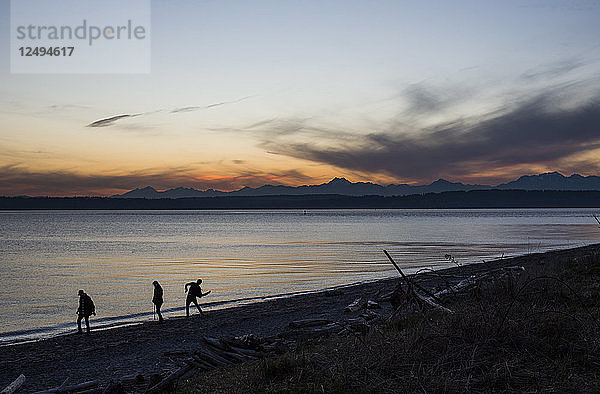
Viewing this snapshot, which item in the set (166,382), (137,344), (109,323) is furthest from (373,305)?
(166,382)

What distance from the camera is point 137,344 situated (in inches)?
665

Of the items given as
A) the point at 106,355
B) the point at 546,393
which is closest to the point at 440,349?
the point at 546,393

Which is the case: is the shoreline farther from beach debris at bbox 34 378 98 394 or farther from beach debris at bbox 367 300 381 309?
beach debris at bbox 34 378 98 394

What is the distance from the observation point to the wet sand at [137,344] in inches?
528

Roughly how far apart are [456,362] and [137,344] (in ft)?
38.7

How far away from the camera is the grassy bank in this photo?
26.3 ft

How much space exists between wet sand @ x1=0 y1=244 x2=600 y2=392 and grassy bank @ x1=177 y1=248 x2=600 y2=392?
4068 mm

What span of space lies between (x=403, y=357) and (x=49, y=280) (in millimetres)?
34545

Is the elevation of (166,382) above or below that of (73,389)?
above

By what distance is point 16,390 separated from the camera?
1155 cm

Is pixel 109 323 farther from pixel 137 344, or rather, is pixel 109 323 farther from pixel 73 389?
pixel 73 389

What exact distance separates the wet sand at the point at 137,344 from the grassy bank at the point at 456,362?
4.07 metres

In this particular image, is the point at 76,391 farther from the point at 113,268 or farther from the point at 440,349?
the point at 113,268

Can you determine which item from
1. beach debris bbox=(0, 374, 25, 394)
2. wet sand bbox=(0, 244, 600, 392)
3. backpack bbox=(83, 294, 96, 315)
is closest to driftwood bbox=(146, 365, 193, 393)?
wet sand bbox=(0, 244, 600, 392)
